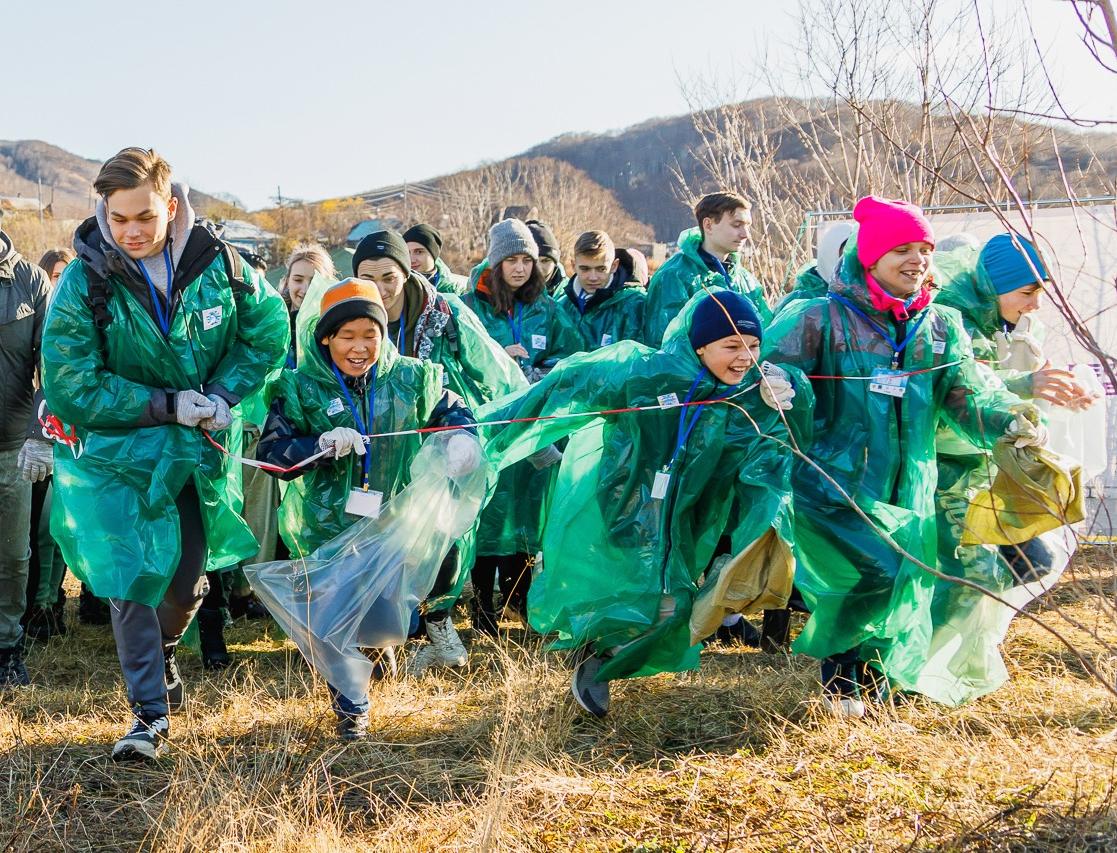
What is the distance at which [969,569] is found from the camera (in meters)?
3.92

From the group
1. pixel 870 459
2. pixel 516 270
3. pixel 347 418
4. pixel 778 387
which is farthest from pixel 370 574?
pixel 516 270

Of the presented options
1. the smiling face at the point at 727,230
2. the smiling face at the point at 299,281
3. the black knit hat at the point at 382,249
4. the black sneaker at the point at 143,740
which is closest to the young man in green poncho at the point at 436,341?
the black knit hat at the point at 382,249

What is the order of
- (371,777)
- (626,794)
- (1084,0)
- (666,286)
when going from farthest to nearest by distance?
(666,286), (371,777), (626,794), (1084,0)

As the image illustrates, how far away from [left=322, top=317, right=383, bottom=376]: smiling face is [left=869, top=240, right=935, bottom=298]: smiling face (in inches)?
66.3

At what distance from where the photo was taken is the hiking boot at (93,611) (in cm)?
550

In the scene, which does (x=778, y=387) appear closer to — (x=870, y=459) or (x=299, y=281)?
(x=870, y=459)

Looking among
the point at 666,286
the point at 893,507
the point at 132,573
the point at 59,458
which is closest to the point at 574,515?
the point at 893,507

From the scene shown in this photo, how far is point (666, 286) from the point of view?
5.86 meters

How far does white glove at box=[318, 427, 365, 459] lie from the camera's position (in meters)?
3.64

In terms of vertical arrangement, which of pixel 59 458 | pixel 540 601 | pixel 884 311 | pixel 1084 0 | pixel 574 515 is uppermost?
pixel 1084 0

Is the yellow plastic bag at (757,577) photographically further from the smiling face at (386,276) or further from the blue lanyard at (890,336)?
the smiling face at (386,276)

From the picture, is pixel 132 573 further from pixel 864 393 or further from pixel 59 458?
pixel 864 393

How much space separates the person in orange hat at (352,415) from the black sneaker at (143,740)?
0.55 m

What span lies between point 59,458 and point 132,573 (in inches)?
20.8
